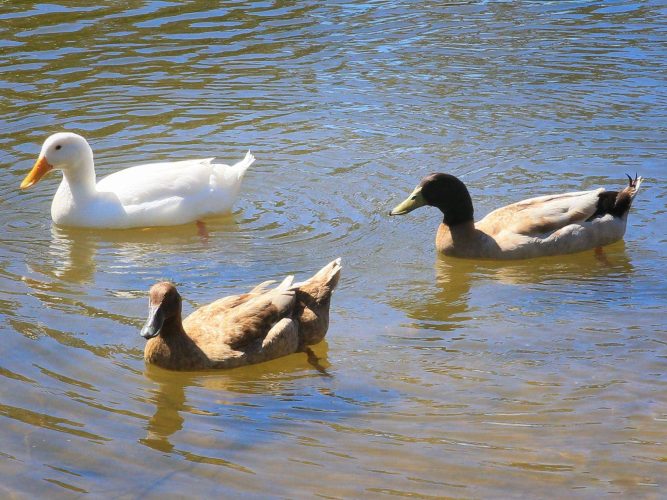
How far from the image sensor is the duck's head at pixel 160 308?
718cm

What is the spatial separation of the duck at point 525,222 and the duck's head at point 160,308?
3.15 m

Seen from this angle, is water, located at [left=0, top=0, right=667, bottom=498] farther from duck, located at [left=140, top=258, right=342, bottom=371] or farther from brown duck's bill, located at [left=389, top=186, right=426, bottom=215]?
brown duck's bill, located at [left=389, top=186, right=426, bottom=215]

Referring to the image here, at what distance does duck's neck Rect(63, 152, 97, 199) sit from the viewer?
10.6 m

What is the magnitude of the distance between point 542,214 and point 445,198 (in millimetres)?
829

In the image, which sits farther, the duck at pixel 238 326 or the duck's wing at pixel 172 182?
the duck's wing at pixel 172 182

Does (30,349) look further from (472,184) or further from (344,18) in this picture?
(344,18)

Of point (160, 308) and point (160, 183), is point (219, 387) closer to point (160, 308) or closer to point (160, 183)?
point (160, 308)

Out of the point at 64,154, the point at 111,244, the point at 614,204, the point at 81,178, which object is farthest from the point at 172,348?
the point at 614,204

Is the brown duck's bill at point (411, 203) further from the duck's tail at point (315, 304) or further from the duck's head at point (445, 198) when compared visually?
the duck's tail at point (315, 304)

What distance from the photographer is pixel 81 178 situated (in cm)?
1070

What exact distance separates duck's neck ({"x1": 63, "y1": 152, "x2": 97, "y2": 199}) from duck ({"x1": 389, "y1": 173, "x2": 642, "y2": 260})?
276 centimetres

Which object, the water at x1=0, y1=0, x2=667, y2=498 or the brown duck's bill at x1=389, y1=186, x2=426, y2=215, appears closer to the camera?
the water at x1=0, y1=0, x2=667, y2=498

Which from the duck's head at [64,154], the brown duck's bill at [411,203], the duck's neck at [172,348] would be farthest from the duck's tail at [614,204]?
the duck's head at [64,154]

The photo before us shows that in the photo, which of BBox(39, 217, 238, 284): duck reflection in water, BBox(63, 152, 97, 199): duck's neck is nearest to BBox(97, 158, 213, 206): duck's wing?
BBox(63, 152, 97, 199): duck's neck
